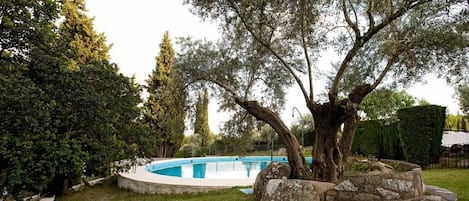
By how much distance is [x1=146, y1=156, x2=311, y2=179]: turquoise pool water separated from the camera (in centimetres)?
1797

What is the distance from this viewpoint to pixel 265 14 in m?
6.88

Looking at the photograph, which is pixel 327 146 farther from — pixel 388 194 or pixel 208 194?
pixel 208 194

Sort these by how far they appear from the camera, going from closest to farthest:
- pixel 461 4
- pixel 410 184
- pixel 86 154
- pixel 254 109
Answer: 1. pixel 410 184
2. pixel 461 4
3. pixel 254 109
4. pixel 86 154

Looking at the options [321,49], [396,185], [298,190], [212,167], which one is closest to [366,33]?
[321,49]

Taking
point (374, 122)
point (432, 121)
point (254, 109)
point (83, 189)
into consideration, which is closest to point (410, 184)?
point (254, 109)

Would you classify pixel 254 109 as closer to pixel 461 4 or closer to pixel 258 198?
pixel 258 198

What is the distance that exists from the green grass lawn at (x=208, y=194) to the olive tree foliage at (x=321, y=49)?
2628mm

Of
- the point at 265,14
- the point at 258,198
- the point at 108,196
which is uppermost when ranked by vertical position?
the point at 265,14

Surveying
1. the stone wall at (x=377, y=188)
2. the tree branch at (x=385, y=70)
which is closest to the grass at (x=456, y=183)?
the stone wall at (x=377, y=188)

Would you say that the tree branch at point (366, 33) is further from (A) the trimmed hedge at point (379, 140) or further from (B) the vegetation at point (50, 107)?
(A) the trimmed hedge at point (379, 140)

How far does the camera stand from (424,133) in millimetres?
13383

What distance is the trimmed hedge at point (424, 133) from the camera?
43.8 ft

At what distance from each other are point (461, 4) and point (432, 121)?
8.78 m

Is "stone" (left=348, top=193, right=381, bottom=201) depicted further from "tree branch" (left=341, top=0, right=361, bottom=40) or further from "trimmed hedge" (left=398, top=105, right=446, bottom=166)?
"trimmed hedge" (left=398, top=105, right=446, bottom=166)
